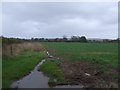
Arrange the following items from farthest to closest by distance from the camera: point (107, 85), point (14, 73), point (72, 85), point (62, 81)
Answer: point (14, 73), point (62, 81), point (72, 85), point (107, 85)

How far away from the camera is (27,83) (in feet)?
33.2

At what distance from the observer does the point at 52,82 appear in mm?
9867

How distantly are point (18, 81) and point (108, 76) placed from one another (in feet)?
18.7

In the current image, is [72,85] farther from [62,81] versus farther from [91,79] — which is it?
[91,79]

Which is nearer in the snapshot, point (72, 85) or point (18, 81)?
point (72, 85)

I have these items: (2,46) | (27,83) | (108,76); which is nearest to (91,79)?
(108,76)

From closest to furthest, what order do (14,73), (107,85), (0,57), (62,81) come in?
(107,85) → (62,81) → (14,73) → (0,57)

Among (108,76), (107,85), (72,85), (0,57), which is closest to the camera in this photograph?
(107,85)

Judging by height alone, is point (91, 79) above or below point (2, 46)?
below

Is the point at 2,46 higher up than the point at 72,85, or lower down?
higher up

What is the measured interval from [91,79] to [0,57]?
32.3 feet

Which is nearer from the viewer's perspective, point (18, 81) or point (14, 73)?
point (18, 81)

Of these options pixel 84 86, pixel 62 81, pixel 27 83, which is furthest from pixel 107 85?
pixel 27 83

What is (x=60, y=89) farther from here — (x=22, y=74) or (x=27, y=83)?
(x=22, y=74)
